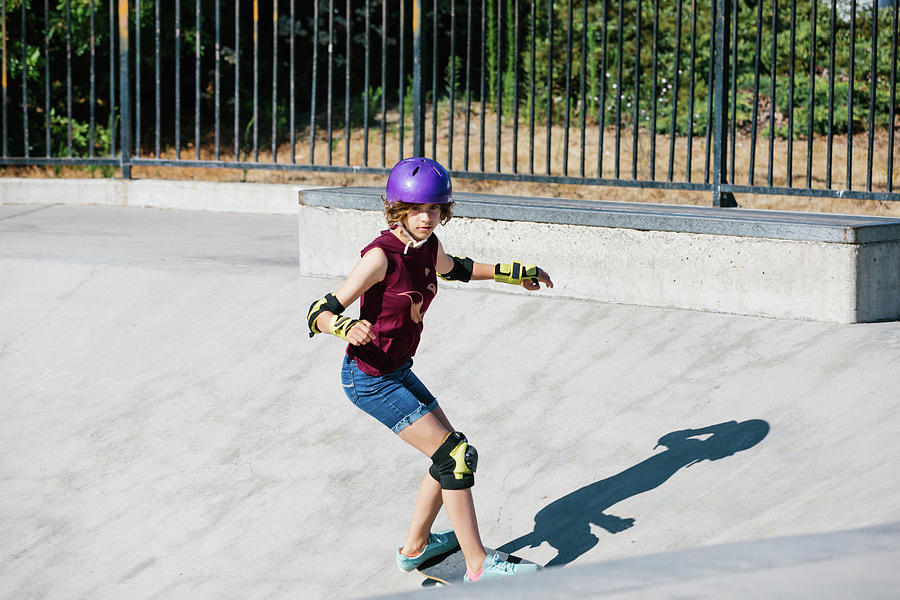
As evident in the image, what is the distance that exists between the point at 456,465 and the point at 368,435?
150 cm

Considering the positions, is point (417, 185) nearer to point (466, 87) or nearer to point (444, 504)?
point (444, 504)

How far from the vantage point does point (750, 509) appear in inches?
170

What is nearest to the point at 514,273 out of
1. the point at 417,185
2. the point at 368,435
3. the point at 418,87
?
the point at 417,185

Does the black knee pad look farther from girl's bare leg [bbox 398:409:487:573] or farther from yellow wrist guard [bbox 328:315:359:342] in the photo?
yellow wrist guard [bbox 328:315:359:342]

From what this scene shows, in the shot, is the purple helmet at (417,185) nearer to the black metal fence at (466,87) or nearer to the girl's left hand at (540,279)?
the girl's left hand at (540,279)

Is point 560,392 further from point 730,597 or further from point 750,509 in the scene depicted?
point 730,597

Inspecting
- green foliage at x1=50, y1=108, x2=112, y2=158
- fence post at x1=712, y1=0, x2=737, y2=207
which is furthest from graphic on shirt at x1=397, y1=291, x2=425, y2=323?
green foliage at x1=50, y1=108, x2=112, y2=158

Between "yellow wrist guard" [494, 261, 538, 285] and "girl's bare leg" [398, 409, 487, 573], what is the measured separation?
63 centimetres

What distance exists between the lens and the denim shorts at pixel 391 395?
13.7 ft

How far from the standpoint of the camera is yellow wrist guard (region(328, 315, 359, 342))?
383 cm

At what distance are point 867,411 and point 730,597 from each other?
3.00m

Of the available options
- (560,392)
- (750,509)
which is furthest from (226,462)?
(750,509)

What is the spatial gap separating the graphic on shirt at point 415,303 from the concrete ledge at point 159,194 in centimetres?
659

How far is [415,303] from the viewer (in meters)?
4.19
